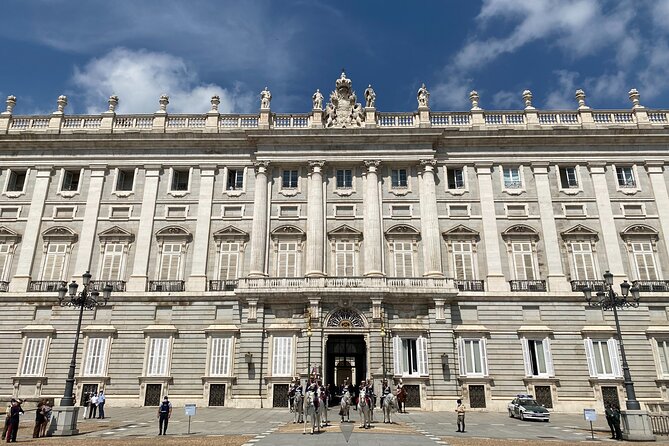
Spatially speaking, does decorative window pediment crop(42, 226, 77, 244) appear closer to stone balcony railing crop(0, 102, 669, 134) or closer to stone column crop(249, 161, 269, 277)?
stone balcony railing crop(0, 102, 669, 134)

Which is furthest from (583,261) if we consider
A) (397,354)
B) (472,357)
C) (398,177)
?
(397,354)

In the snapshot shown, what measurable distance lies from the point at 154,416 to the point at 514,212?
25.8 metres

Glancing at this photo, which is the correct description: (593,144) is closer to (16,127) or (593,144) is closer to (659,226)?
(659,226)

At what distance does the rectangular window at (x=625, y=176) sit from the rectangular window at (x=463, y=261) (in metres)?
12.0

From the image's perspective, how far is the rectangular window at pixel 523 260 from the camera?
31766 millimetres

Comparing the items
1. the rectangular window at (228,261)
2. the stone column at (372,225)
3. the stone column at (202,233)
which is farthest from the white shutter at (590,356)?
the stone column at (202,233)

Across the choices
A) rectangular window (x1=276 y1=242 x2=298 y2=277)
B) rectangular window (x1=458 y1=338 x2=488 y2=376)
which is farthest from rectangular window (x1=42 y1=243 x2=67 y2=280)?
rectangular window (x1=458 y1=338 x2=488 y2=376)

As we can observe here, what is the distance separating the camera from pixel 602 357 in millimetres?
29688

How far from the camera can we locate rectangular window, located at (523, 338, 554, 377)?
97.2ft

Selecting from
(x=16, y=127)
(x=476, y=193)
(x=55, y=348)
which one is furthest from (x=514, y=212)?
(x=16, y=127)

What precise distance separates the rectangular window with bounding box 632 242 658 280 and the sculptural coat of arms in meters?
20.6

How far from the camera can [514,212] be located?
3331 centimetres

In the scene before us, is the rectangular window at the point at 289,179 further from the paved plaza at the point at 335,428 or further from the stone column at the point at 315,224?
the paved plaza at the point at 335,428

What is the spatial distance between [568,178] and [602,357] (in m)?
12.4
